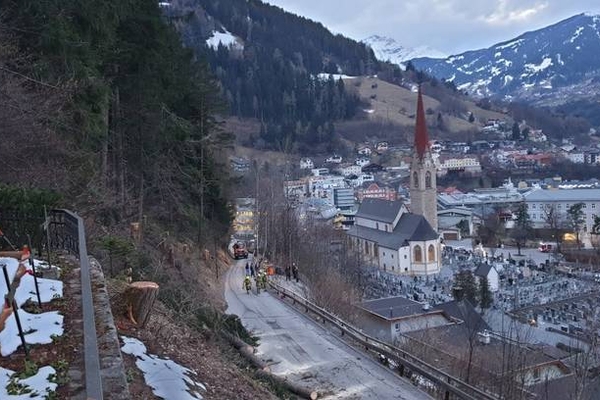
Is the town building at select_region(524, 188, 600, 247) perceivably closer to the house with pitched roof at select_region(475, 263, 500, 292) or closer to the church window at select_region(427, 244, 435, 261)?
the church window at select_region(427, 244, 435, 261)

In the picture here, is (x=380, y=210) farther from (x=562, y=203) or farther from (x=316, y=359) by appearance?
(x=316, y=359)

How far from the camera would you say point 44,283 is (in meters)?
6.45

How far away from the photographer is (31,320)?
5.32 meters

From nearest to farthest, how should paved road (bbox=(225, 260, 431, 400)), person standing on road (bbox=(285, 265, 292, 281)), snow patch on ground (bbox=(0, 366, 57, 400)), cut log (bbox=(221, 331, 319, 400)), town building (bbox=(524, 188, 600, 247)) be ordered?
snow patch on ground (bbox=(0, 366, 57, 400))
cut log (bbox=(221, 331, 319, 400))
paved road (bbox=(225, 260, 431, 400))
person standing on road (bbox=(285, 265, 292, 281))
town building (bbox=(524, 188, 600, 247))

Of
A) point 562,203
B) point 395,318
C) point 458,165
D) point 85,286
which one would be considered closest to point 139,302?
point 85,286

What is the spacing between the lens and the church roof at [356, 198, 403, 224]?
63031mm

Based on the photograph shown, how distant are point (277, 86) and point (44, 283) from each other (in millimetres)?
149127

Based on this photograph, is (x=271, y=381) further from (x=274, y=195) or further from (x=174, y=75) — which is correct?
(x=274, y=195)

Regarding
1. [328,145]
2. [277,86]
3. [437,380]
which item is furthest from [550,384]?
[277,86]

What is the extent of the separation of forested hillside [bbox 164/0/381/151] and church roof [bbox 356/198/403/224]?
5235 centimetres

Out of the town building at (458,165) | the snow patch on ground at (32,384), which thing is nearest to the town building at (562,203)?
the town building at (458,165)

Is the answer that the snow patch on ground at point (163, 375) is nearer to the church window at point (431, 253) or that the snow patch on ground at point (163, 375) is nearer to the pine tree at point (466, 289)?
→ the pine tree at point (466, 289)

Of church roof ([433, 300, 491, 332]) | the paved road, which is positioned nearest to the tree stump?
the paved road

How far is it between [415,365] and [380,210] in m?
53.2
